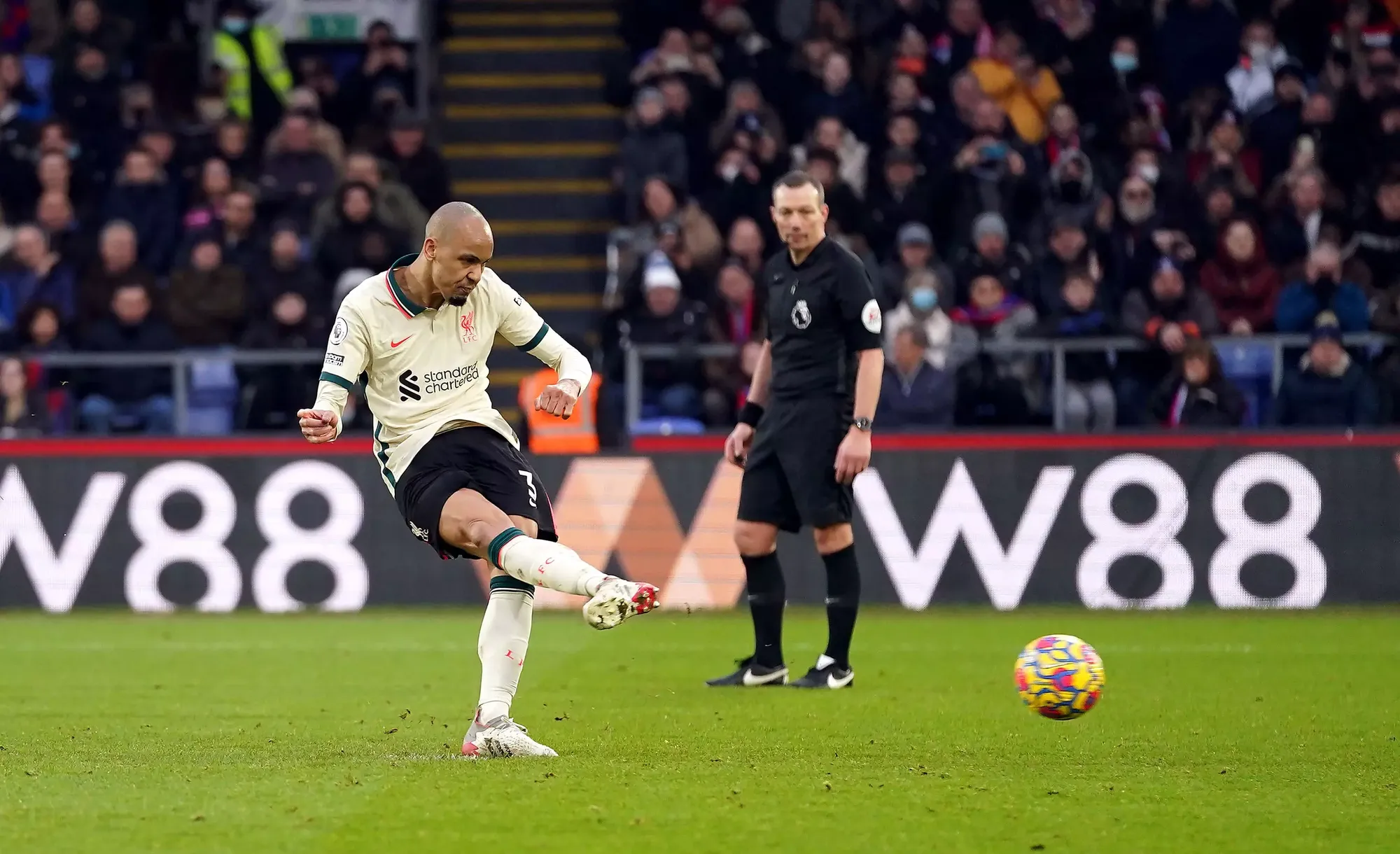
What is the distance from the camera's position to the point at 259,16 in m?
19.8

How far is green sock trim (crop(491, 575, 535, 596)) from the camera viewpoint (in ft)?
23.3

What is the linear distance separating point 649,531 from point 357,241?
417 centimetres

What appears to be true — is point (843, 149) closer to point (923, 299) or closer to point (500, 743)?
point (923, 299)

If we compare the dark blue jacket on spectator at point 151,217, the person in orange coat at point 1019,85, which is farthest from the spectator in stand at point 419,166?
the person in orange coat at point 1019,85

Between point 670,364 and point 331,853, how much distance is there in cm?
1034

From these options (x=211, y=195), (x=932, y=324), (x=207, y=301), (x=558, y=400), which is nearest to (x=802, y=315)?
(x=558, y=400)

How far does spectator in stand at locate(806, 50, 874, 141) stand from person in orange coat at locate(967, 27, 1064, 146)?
107 cm

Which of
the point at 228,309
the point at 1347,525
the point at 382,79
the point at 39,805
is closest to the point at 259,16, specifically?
the point at 382,79

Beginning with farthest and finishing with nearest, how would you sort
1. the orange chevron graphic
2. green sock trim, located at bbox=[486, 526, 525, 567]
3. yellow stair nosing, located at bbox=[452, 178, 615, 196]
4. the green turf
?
yellow stair nosing, located at bbox=[452, 178, 615, 196]
the orange chevron graphic
green sock trim, located at bbox=[486, 526, 525, 567]
the green turf

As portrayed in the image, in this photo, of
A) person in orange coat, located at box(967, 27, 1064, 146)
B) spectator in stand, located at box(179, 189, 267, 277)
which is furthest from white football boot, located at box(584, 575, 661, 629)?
person in orange coat, located at box(967, 27, 1064, 146)

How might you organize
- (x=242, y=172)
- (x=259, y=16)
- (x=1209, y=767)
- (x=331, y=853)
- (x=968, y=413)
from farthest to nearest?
1. (x=259, y=16)
2. (x=242, y=172)
3. (x=968, y=413)
4. (x=1209, y=767)
5. (x=331, y=853)

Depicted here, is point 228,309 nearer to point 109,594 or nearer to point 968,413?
point 109,594

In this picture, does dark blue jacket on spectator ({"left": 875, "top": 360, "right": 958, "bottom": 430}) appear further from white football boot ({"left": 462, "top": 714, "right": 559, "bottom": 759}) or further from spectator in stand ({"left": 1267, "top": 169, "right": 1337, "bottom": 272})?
white football boot ({"left": 462, "top": 714, "right": 559, "bottom": 759})

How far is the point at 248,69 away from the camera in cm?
1952
